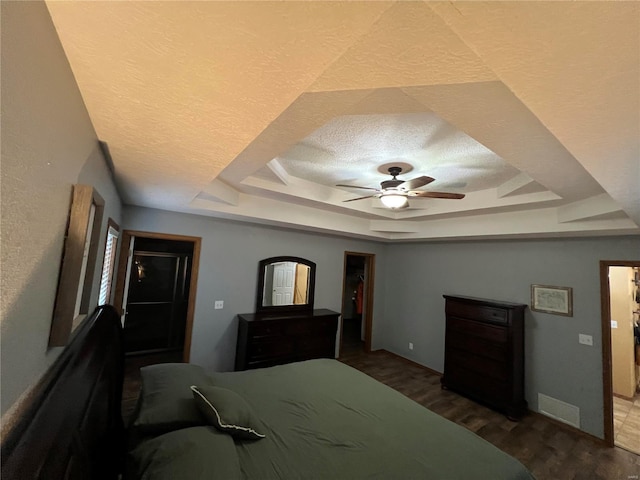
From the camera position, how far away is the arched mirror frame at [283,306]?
405 cm

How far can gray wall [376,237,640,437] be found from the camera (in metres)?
3.00

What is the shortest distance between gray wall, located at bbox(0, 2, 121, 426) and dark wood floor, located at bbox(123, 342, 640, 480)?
2163 mm

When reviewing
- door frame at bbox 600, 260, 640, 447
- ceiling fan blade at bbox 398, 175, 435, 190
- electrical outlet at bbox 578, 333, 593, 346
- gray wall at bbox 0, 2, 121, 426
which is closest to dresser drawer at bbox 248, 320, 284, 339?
ceiling fan blade at bbox 398, 175, 435, 190

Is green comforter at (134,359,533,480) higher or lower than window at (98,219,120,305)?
lower

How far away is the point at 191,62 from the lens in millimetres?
773

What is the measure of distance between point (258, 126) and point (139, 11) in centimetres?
54

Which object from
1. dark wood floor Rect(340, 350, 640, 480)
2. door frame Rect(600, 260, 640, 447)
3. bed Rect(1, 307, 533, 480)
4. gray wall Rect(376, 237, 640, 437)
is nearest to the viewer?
bed Rect(1, 307, 533, 480)

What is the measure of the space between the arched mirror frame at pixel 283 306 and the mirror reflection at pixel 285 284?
3 cm

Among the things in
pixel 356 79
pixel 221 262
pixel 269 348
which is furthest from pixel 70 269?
pixel 269 348

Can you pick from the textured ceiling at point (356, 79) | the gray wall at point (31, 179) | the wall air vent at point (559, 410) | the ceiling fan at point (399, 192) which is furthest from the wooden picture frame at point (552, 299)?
the gray wall at point (31, 179)

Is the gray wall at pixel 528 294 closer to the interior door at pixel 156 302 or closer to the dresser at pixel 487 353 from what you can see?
the dresser at pixel 487 353

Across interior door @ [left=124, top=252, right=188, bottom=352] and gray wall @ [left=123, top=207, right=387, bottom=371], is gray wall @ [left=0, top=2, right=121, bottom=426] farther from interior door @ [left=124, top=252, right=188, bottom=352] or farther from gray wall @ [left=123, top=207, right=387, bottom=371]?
interior door @ [left=124, top=252, right=188, bottom=352]

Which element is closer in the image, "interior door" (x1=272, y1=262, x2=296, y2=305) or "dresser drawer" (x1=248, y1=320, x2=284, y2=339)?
"dresser drawer" (x1=248, y1=320, x2=284, y2=339)

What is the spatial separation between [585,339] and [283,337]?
3.71 metres
